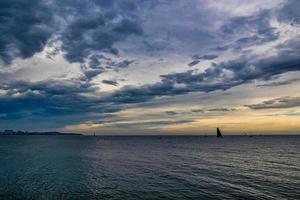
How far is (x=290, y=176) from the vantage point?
145ft

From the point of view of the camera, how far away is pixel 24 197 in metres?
31.2

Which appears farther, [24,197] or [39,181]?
[39,181]

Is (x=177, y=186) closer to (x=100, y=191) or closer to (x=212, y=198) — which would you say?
(x=212, y=198)

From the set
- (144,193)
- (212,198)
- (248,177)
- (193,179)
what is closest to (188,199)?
(212,198)

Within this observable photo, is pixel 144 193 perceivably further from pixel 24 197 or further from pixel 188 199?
pixel 24 197

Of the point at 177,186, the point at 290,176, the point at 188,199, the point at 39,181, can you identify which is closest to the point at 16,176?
the point at 39,181

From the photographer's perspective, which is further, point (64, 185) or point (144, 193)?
point (64, 185)

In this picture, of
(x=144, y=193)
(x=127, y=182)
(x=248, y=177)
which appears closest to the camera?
(x=144, y=193)

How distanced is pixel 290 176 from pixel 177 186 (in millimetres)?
22162

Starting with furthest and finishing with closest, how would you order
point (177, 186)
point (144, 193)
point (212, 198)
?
1. point (177, 186)
2. point (144, 193)
3. point (212, 198)

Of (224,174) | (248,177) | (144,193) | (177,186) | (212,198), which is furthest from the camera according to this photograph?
(224,174)

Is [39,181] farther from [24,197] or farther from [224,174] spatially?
[224,174]

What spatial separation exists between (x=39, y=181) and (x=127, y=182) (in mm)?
14539

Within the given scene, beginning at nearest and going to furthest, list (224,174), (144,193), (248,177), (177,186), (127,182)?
(144,193) < (177,186) < (127,182) < (248,177) < (224,174)
